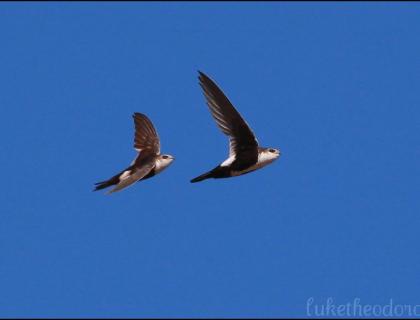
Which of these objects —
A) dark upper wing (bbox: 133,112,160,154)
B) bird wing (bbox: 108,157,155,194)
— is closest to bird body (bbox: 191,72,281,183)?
bird wing (bbox: 108,157,155,194)

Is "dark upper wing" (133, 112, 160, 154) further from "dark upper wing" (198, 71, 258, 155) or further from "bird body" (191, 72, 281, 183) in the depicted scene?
"dark upper wing" (198, 71, 258, 155)

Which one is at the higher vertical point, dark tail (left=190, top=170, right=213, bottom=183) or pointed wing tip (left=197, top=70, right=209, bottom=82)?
pointed wing tip (left=197, top=70, right=209, bottom=82)

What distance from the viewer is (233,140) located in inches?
537

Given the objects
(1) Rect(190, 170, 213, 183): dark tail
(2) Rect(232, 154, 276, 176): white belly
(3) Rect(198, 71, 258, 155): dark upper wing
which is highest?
(3) Rect(198, 71, 258, 155): dark upper wing

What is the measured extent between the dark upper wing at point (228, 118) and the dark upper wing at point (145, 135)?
2039mm

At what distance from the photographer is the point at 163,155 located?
15164 millimetres

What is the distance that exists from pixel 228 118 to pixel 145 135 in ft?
8.14

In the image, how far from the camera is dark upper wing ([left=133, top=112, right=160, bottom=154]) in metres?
15.5

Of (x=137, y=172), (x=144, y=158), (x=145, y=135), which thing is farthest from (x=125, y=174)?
(x=145, y=135)

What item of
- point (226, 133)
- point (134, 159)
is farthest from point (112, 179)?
point (226, 133)

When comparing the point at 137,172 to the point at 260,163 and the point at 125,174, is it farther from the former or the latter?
the point at 260,163

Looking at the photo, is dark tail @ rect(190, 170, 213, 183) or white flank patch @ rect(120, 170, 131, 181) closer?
dark tail @ rect(190, 170, 213, 183)

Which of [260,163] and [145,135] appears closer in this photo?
[260,163]

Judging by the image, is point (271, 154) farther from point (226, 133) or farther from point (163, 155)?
point (163, 155)
